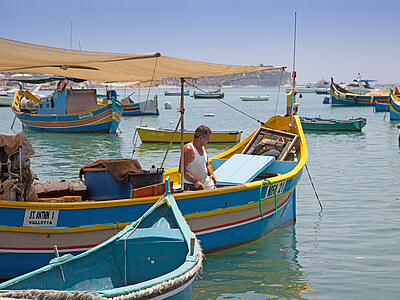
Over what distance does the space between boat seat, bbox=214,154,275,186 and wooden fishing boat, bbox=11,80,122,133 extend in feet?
70.7

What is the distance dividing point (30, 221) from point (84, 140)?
23.0 m

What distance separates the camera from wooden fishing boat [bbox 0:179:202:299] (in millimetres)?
5117

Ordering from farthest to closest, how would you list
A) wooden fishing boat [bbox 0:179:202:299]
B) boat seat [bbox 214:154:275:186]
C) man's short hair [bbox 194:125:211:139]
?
boat seat [bbox 214:154:275:186] → man's short hair [bbox 194:125:211:139] → wooden fishing boat [bbox 0:179:202:299]

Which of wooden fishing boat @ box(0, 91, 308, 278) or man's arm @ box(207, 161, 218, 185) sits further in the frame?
man's arm @ box(207, 161, 218, 185)

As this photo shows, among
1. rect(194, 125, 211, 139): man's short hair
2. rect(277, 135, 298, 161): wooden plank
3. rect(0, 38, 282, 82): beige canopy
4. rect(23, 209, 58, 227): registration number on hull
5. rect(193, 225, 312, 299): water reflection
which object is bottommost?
rect(193, 225, 312, 299): water reflection

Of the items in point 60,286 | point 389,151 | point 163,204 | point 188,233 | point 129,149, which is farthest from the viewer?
point 129,149

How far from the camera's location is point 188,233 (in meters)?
5.96

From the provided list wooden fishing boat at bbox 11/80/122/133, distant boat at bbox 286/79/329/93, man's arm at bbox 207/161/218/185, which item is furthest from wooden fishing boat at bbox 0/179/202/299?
distant boat at bbox 286/79/329/93

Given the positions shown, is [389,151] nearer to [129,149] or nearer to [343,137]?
[343,137]

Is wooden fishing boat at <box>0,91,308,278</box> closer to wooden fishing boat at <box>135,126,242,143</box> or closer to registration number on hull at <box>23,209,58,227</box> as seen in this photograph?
registration number on hull at <box>23,209,58,227</box>

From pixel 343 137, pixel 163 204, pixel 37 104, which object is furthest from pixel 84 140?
pixel 163 204

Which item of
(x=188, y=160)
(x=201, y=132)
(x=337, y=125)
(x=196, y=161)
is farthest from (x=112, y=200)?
(x=337, y=125)

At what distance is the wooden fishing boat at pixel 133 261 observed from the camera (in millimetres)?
5117

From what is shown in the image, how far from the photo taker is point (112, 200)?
7.34 meters
